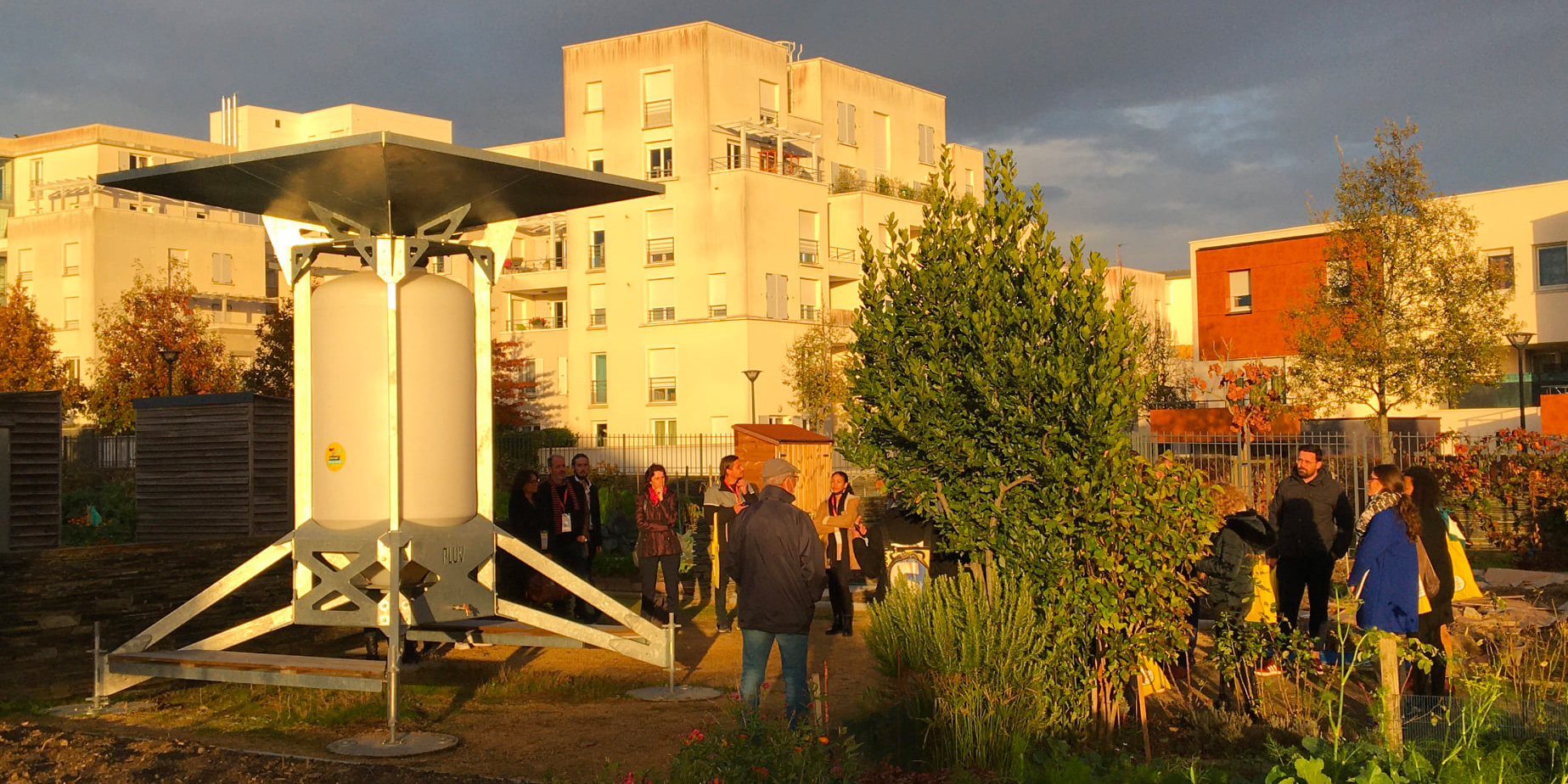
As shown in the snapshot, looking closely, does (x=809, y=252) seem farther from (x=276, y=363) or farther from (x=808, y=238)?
(x=276, y=363)

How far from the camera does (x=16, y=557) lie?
33.5 ft

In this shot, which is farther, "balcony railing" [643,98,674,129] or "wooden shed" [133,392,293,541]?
"balcony railing" [643,98,674,129]

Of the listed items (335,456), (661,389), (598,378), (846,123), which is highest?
(846,123)

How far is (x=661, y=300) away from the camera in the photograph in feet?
174

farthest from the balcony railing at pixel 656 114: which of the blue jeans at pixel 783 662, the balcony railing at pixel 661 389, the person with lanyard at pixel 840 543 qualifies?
the blue jeans at pixel 783 662

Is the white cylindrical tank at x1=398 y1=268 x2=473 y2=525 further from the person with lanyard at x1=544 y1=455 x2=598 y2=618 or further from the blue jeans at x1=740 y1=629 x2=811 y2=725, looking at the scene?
the person with lanyard at x1=544 y1=455 x2=598 y2=618

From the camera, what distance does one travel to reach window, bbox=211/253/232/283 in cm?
6464

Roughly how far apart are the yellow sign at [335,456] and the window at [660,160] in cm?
4399

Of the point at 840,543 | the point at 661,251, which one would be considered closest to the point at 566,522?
the point at 840,543

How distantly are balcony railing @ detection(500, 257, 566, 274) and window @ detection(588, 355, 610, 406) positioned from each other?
4.29m

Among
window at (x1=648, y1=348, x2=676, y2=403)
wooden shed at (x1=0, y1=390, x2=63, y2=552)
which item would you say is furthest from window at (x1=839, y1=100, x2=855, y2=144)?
wooden shed at (x1=0, y1=390, x2=63, y2=552)

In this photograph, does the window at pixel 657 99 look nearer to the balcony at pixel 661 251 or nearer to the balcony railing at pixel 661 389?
the balcony at pixel 661 251

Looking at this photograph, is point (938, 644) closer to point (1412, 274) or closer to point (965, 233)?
point (965, 233)

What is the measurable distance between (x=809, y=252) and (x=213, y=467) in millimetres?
39364
